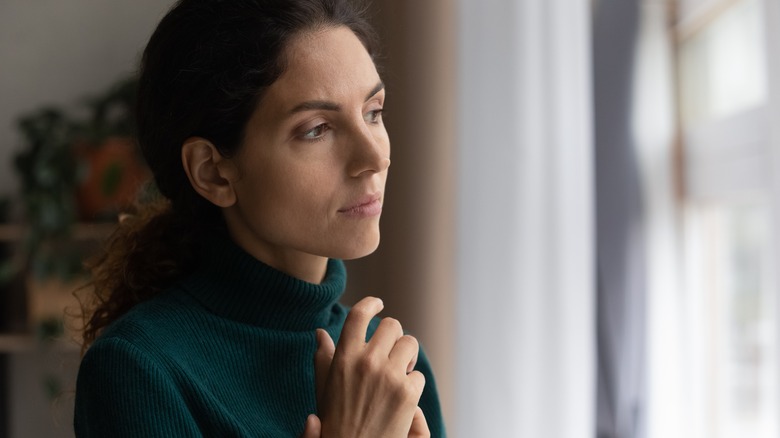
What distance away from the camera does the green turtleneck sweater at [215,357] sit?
0.85 m

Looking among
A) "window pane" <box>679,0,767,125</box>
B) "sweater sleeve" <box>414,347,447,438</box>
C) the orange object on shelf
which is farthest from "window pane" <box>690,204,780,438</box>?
the orange object on shelf

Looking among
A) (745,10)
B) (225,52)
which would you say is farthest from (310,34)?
(745,10)

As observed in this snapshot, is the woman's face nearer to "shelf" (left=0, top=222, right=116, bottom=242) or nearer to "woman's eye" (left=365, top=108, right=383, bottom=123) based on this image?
"woman's eye" (left=365, top=108, right=383, bottom=123)

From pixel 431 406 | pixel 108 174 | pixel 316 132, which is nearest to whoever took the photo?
pixel 316 132

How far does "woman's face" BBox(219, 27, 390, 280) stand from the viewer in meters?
0.94

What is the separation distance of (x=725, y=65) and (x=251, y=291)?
161 centimetres

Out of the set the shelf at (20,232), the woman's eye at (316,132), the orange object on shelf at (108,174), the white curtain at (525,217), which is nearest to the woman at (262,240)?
the woman's eye at (316,132)

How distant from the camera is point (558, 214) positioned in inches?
71.2

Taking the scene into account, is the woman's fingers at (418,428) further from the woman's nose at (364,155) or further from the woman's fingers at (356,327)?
the woman's nose at (364,155)

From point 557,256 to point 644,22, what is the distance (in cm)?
94

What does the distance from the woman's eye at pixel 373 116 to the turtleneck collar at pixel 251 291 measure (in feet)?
0.67

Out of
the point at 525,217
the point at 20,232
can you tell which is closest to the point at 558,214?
the point at 525,217

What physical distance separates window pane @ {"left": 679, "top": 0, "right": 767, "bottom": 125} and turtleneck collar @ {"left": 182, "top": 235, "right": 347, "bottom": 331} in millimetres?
1272

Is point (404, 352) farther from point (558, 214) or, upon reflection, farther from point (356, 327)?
point (558, 214)
